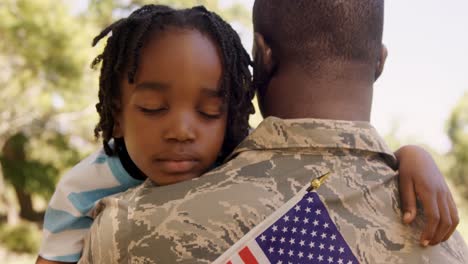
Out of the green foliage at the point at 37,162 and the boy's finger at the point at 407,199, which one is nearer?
the boy's finger at the point at 407,199

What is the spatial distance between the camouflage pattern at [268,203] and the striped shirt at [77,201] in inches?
12.6

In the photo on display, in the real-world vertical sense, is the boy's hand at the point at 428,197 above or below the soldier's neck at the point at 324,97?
below

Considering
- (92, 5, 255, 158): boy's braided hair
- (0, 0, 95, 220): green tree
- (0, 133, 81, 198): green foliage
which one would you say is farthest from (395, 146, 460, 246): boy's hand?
(0, 133, 81, 198): green foliage

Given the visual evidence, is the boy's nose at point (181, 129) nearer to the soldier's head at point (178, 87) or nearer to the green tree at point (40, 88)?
the soldier's head at point (178, 87)

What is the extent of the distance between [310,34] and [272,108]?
0.60ft

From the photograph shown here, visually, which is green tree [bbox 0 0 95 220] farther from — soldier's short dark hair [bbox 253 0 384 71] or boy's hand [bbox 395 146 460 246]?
boy's hand [bbox 395 146 460 246]

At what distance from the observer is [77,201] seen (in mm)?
1581

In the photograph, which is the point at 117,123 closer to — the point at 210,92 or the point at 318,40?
the point at 210,92

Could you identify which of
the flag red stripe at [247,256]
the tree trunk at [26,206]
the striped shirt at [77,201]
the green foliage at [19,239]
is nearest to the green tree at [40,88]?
the tree trunk at [26,206]

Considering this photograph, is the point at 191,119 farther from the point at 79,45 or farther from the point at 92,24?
the point at 92,24

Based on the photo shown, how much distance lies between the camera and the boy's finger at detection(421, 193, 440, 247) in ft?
3.93

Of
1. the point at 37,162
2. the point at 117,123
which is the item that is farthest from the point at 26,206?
the point at 117,123

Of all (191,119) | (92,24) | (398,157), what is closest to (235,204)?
(191,119)

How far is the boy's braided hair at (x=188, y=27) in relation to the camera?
1344 millimetres
